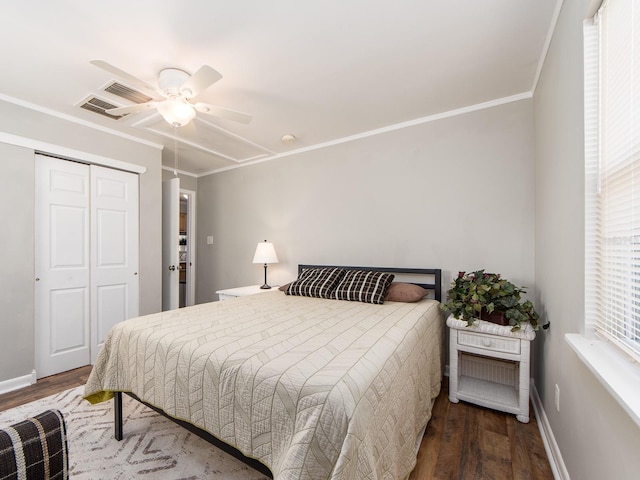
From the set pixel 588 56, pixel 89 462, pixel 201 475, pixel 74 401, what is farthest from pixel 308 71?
pixel 74 401

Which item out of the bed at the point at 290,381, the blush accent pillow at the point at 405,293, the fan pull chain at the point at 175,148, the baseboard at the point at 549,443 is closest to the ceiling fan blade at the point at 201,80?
the fan pull chain at the point at 175,148

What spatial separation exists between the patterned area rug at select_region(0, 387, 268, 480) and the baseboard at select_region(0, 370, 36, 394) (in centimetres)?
45

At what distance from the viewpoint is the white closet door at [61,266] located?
2.71m

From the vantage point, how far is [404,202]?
2961mm

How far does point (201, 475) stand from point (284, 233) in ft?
8.79

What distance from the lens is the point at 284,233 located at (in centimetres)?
383

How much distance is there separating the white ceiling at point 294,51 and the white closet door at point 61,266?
0.67 m

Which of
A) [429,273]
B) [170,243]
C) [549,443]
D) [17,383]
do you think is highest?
[170,243]

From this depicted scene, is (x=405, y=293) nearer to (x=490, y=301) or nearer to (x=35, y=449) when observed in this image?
(x=490, y=301)

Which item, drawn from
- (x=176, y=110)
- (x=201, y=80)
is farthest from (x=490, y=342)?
(x=176, y=110)

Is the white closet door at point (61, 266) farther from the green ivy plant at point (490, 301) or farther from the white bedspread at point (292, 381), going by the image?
the green ivy plant at point (490, 301)

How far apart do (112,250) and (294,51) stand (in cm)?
284

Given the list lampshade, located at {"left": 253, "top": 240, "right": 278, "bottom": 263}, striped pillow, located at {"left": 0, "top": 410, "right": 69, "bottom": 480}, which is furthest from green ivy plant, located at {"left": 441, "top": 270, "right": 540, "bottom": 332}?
striped pillow, located at {"left": 0, "top": 410, "right": 69, "bottom": 480}

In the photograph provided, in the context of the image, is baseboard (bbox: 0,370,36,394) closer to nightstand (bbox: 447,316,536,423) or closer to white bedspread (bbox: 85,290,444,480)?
white bedspread (bbox: 85,290,444,480)
